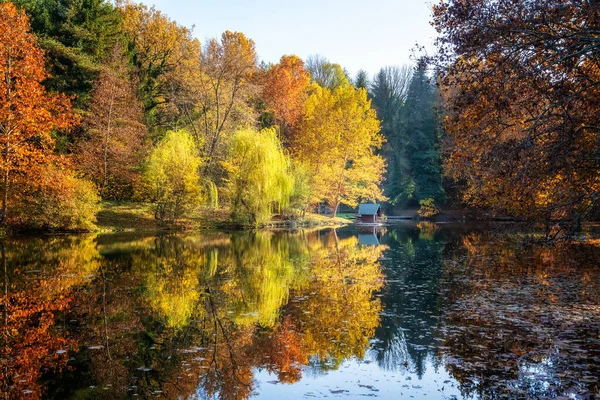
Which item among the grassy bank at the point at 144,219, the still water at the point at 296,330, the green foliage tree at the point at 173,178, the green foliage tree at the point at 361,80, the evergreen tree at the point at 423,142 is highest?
the green foliage tree at the point at 361,80

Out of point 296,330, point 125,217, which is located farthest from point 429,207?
point 296,330

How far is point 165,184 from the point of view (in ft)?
99.0

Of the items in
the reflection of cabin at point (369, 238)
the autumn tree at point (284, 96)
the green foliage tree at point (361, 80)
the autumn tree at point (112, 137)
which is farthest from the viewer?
the green foliage tree at point (361, 80)

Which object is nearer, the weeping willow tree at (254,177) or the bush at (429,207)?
the weeping willow tree at (254,177)

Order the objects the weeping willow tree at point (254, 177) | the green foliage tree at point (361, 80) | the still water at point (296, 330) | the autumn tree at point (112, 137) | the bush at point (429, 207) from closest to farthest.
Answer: the still water at point (296, 330) < the weeping willow tree at point (254, 177) < the autumn tree at point (112, 137) < the bush at point (429, 207) < the green foliage tree at point (361, 80)

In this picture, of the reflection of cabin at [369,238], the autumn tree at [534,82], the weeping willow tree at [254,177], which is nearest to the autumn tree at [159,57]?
the weeping willow tree at [254,177]

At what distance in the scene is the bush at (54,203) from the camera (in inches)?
952

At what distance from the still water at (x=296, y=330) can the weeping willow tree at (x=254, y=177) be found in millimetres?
15582

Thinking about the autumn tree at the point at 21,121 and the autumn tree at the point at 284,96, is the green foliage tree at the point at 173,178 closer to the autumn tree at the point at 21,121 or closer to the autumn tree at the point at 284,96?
the autumn tree at the point at 21,121

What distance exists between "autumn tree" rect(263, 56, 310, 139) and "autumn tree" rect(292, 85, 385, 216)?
115 inches

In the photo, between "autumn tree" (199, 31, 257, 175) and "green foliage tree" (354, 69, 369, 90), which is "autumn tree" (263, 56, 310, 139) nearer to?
"autumn tree" (199, 31, 257, 175)

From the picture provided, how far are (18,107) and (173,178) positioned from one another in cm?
953

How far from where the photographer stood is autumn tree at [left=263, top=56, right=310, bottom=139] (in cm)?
5053

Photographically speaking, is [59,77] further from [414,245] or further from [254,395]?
[254,395]
